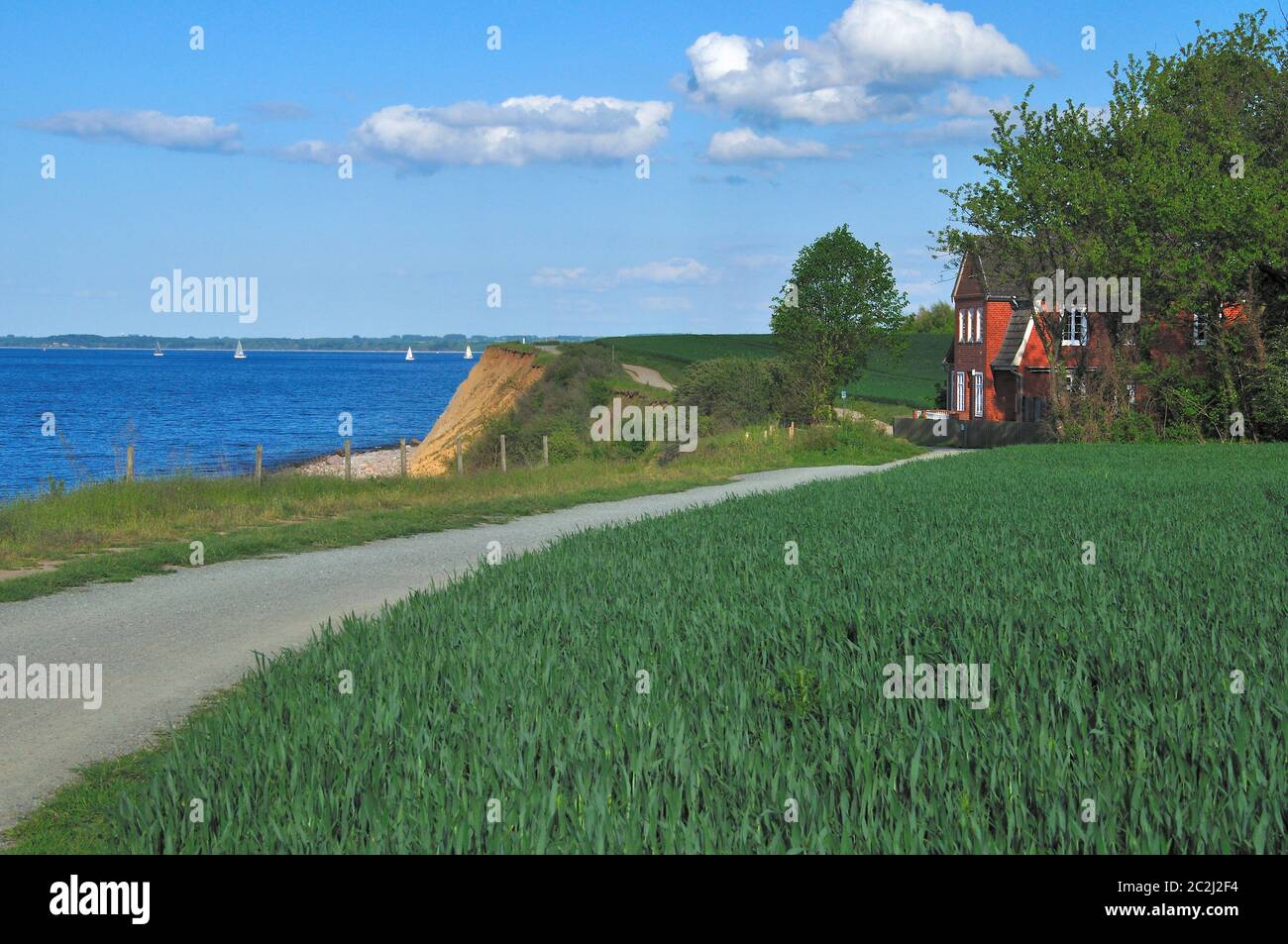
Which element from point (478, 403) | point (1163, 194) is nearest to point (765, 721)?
point (1163, 194)

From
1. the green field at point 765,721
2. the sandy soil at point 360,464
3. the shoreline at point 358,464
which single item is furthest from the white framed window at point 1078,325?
the green field at point 765,721

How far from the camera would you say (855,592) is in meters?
9.21

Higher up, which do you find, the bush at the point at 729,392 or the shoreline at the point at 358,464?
the bush at the point at 729,392

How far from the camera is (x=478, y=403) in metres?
A: 80.3

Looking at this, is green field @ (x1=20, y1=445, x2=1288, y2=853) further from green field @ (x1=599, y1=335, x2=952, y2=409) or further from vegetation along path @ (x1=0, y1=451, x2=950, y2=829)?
green field @ (x1=599, y1=335, x2=952, y2=409)

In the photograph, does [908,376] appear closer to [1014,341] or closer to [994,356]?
[994,356]

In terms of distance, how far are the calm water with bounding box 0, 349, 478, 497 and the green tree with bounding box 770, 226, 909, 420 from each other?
2636 cm

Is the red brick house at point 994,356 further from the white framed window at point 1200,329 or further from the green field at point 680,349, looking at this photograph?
the green field at point 680,349

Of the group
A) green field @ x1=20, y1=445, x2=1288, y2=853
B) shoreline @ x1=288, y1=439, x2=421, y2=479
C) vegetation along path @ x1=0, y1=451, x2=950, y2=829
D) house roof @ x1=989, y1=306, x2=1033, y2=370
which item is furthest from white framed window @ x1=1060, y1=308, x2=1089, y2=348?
green field @ x1=20, y1=445, x2=1288, y2=853

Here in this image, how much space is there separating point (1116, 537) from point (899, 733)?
340 inches

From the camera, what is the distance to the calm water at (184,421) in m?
47.2

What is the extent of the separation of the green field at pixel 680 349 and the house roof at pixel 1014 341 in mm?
31778
